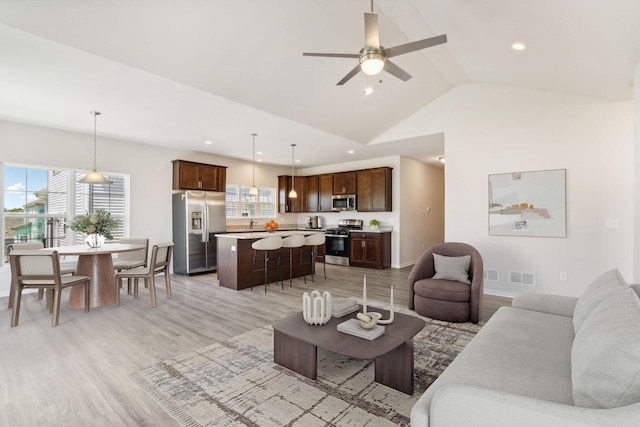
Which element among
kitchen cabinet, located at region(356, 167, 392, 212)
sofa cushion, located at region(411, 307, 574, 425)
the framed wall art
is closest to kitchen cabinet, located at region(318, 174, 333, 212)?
kitchen cabinet, located at region(356, 167, 392, 212)

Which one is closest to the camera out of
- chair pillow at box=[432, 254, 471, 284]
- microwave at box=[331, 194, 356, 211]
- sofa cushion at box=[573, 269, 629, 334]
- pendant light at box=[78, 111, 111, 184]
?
sofa cushion at box=[573, 269, 629, 334]

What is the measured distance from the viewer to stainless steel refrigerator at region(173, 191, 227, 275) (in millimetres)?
6539

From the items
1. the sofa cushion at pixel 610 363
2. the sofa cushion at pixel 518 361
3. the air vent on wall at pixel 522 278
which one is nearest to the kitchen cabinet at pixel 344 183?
the air vent on wall at pixel 522 278

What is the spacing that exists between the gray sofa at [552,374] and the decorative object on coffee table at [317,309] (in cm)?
108

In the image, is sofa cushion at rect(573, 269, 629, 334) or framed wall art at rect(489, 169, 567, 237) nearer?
sofa cushion at rect(573, 269, 629, 334)

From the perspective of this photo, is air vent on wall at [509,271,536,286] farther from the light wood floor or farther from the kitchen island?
the kitchen island

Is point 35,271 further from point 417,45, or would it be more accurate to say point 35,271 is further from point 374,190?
point 374,190

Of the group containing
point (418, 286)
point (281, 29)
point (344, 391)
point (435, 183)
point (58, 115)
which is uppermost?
point (281, 29)

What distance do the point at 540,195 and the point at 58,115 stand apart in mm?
7151

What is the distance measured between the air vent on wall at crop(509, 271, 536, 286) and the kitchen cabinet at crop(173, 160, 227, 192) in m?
6.02

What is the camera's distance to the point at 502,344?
197 centimetres

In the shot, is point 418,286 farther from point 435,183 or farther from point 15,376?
point 435,183

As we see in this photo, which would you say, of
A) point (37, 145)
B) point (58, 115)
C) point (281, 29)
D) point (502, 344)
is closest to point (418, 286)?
point (502, 344)

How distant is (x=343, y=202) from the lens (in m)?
8.35
